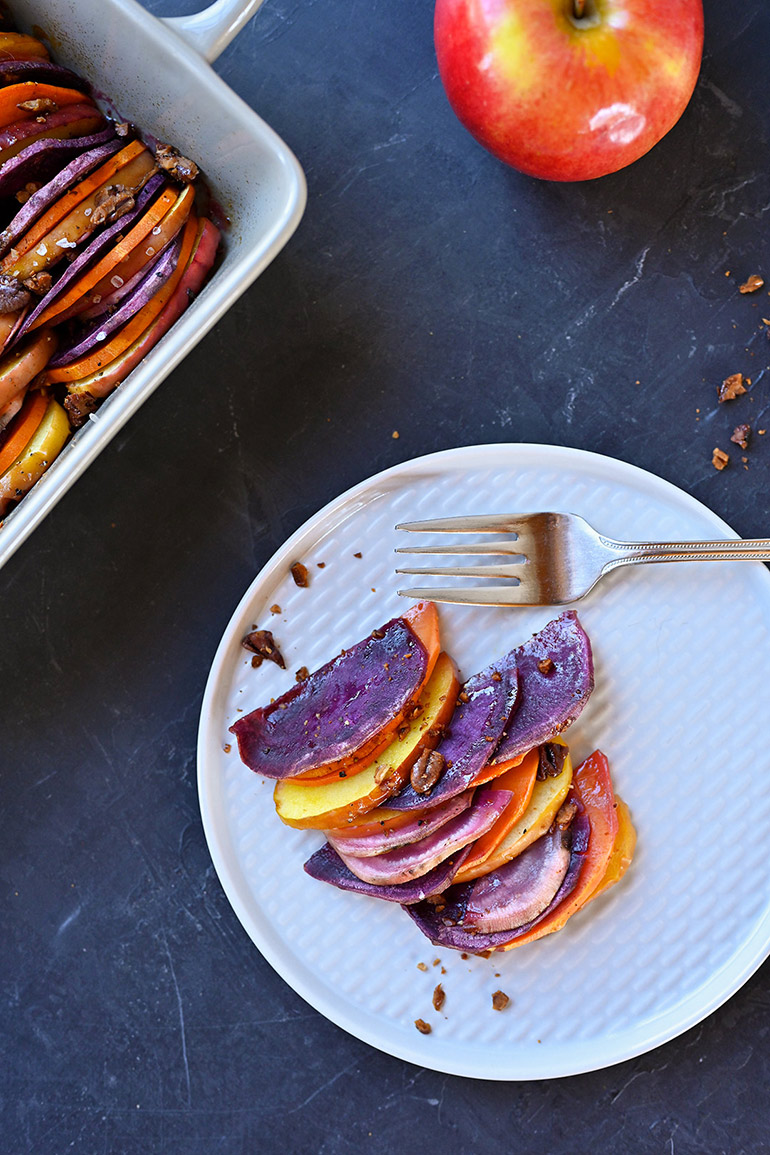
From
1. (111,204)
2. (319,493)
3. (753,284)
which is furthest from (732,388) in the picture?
(111,204)

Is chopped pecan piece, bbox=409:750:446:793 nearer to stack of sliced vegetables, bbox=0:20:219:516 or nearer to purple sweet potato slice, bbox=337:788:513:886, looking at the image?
purple sweet potato slice, bbox=337:788:513:886

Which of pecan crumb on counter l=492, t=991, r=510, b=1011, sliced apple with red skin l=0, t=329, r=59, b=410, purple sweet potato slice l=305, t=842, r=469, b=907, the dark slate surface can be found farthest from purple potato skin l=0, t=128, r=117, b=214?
pecan crumb on counter l=492, t=991, r=510, b=1011

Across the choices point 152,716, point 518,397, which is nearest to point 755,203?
point 518,397

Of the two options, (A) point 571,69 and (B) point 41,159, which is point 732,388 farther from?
(B) point 41,159

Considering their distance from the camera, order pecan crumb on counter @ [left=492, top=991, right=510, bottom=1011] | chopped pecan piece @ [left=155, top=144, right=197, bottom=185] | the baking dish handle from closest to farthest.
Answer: the baking dish handle, chopped pecan piece @ [left=155, top=144, right=197, bottom=185], pecan crumb on counter @ [left=492, top=991, right=510, bottom=1011]

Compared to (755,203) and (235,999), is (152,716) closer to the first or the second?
(235,999)

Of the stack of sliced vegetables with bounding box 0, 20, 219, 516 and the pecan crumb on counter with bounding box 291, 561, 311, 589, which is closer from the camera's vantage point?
the stack of sliced vegetables with bounding box 0, 20, 219, 516

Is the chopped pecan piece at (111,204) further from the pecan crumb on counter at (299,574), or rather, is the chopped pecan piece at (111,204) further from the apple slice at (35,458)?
the pecan crumb on counter at (299,574)
